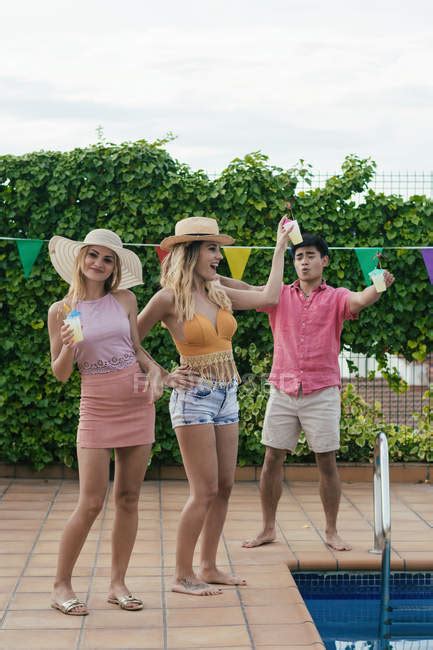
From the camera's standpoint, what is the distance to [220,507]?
182 inches

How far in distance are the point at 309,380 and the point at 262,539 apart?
977 mm

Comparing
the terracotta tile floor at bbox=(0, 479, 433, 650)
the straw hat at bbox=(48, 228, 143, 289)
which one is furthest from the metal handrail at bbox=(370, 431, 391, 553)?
the straw hat at bbox=(48, 228, 143, 289)

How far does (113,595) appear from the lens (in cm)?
434

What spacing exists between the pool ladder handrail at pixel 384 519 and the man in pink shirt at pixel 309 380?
50 cm

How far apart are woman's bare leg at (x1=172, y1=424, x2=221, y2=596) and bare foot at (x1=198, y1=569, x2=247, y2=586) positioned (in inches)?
7.0

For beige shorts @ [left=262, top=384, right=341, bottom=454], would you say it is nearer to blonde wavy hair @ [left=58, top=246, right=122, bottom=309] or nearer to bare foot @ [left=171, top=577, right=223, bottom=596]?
bare foot @ [left=171, top=577, right=223, bottom=596]

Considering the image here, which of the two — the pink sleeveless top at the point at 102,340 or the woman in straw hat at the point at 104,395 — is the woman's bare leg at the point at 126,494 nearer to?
the woman in straw hat at the point at 104,395

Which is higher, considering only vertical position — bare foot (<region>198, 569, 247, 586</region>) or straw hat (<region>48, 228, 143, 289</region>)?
straw hat (<region>48, 228, 143, 289</region>)

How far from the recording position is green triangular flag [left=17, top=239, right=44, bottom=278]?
7.06 metres

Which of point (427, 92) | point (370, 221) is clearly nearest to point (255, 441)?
point (370, 221)

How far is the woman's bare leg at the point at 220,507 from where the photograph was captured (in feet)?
14.7

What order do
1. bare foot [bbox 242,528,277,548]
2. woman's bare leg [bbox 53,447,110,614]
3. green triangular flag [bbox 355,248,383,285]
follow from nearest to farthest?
1. woman's bare leg [bbox 53,447,110,614]
2. bare foot [bbox 242,528,277,548]
3. green triangular flag [bbox 355,248,383,285]

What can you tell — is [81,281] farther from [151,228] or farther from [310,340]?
[151,228]

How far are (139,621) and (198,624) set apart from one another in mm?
258
